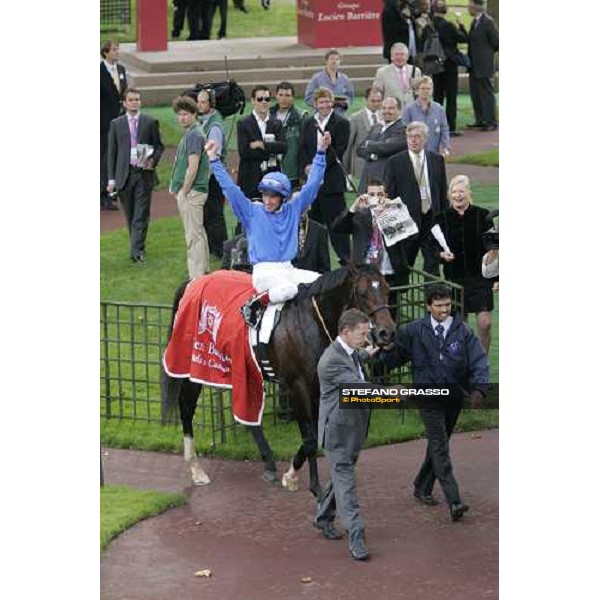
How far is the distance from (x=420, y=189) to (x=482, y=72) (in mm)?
951

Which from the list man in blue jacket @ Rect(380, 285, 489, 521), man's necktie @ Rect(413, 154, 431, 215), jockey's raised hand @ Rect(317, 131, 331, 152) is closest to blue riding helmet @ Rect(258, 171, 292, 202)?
jockey's raised hand @ Rect(317, 131, 331, 152)

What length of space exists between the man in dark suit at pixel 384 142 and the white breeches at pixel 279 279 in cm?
107

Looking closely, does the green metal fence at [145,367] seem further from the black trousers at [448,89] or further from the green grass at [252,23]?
the green grass at [252,23]

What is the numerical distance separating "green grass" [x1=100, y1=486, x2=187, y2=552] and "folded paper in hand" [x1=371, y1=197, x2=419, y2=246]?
1.97 metres

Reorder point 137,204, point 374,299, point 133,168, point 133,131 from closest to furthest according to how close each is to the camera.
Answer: point 374,299 < point 133,131 < point 137,204 < point 133,168

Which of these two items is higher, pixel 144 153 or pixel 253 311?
pixel 144 153

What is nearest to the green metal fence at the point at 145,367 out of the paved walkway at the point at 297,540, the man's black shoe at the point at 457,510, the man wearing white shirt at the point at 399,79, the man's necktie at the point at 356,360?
the paved walkway at the point at 297,540

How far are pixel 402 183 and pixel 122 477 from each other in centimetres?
242

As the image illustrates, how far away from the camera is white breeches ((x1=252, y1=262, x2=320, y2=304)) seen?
1914cm

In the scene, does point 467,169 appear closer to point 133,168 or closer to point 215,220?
point 215,220

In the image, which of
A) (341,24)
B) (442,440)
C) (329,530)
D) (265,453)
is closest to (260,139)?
(341,24)

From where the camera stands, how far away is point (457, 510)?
18.9 m

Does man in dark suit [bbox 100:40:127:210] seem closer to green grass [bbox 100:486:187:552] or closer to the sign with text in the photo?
the sign with text
